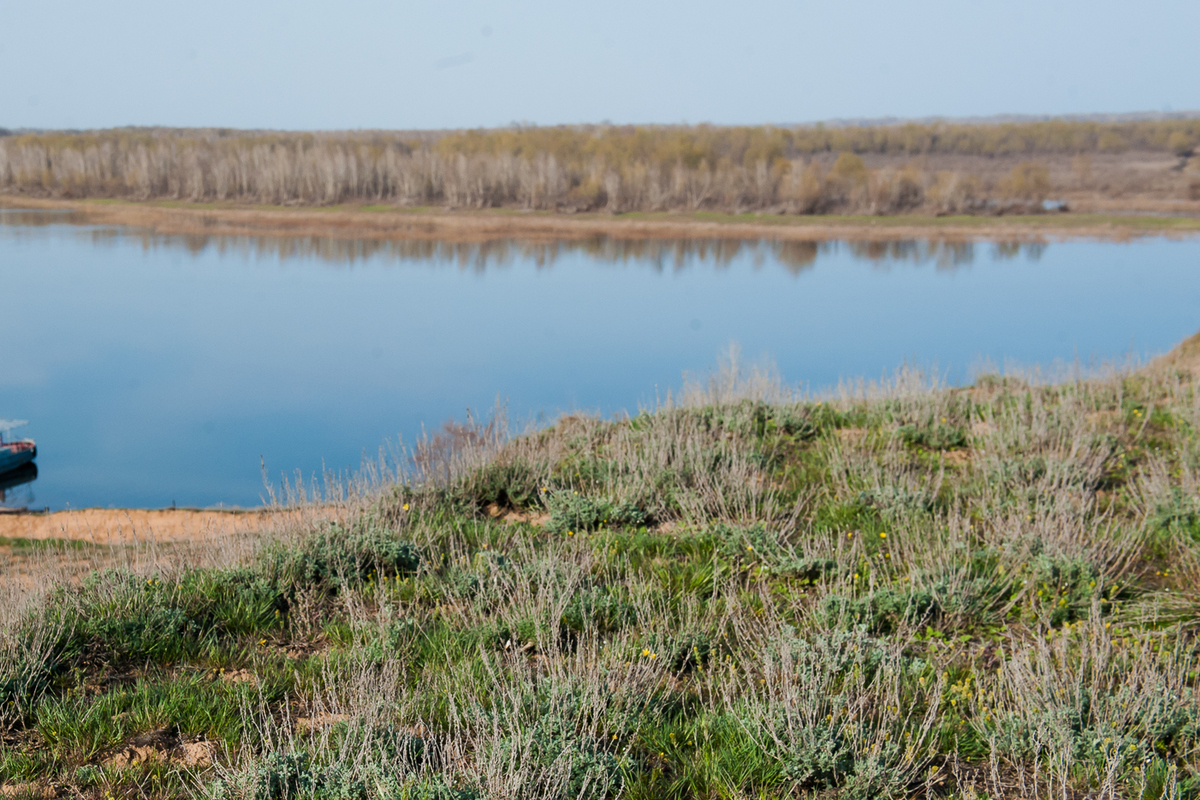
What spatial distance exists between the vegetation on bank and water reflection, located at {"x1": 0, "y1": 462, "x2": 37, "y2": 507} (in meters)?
9.79

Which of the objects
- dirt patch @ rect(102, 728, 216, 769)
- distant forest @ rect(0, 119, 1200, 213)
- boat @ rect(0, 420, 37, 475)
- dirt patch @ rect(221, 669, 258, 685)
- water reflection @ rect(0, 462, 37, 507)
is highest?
distant forest @ rect(0, 119, 1200, 213)

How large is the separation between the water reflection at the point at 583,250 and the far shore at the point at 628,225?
153 centimetres

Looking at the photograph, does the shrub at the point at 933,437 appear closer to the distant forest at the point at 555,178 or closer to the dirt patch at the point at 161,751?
the dirt patch at the point at 161,751

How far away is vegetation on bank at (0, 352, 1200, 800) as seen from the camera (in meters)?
3.43

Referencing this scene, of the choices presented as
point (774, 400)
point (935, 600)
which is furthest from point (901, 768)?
point (774, 400)

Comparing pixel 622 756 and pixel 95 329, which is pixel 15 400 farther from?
pixel 622 756

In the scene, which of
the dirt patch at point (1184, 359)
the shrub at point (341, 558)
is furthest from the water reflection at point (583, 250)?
the shrub at point (341, 558)

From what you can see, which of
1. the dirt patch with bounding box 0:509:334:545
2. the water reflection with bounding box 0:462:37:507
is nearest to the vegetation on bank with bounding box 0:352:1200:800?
the dirt patch with bounding box 0:509:334:545

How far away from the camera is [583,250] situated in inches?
1591

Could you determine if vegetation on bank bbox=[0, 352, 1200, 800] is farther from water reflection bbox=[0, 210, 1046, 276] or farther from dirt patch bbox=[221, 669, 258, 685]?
water reflection bbox=[0, 210, 1046, 276]

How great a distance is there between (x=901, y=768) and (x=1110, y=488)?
454 centimetres

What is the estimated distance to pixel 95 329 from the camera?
25.3 meters

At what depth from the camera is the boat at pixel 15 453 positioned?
14.7 m

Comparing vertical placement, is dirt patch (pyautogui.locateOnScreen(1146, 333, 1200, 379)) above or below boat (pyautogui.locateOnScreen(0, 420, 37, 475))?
above
